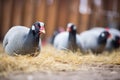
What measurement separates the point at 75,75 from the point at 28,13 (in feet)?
15.4

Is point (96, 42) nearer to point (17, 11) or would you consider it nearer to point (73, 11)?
point (73, 11)

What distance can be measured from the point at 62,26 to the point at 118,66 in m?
4.04

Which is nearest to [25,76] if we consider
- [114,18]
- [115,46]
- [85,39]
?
[85,39]

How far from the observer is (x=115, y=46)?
24.5 feet

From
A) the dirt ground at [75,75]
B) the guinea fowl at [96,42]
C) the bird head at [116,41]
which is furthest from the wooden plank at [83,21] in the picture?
the dirt ground at [75,75]

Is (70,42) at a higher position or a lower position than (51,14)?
lower

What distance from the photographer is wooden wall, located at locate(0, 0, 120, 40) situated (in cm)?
831

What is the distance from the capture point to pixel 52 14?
867cm

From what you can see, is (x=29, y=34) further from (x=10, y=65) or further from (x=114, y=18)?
(x=114, y=18)

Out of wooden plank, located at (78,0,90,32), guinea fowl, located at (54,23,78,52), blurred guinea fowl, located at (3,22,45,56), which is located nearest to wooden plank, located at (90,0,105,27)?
wooden plank, located at (78,0,90,32)


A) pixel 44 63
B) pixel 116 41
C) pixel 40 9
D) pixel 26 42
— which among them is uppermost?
pixel 40 9

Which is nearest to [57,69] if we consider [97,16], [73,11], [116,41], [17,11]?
[116,41]

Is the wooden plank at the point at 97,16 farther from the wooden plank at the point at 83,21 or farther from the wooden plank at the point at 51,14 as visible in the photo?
the wooden plank at the point at 51,14

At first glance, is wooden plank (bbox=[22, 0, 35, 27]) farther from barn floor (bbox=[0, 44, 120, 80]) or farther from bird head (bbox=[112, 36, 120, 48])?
barn floor (bbox=[0, 44, 120, 80])
